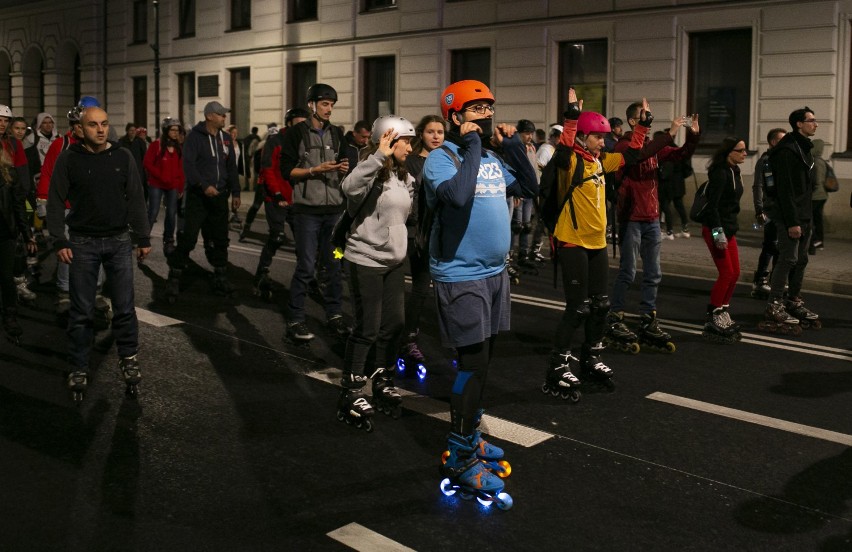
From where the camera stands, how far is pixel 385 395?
6.29 metres

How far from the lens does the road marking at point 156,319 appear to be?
362 inches

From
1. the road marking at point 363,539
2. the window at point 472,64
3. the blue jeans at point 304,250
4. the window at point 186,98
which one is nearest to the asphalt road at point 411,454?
the road marking at point 363,539

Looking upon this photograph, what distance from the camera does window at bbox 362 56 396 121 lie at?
26.3 meters

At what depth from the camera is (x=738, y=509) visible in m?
4.70

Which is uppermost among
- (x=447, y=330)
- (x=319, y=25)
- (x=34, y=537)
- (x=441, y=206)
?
(x=319, y=25)

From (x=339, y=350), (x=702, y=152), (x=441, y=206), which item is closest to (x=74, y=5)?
(x=702, y=152)

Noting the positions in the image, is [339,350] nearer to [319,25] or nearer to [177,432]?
[177,432]

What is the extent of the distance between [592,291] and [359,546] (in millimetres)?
3195

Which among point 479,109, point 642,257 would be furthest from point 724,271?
point 479,109

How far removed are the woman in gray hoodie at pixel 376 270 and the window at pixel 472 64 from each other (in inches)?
710

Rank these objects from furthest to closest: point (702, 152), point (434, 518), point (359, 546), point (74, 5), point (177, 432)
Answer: point (74, 5) → point (702, 152) → point (177, 432) → point (434, 518) → point (359, 546)

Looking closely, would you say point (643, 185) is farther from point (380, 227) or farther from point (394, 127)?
point (394, 127)

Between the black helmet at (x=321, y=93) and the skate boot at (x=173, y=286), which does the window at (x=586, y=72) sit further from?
the black helmet at (x=321, y=93)

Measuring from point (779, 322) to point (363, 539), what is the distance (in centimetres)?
607
